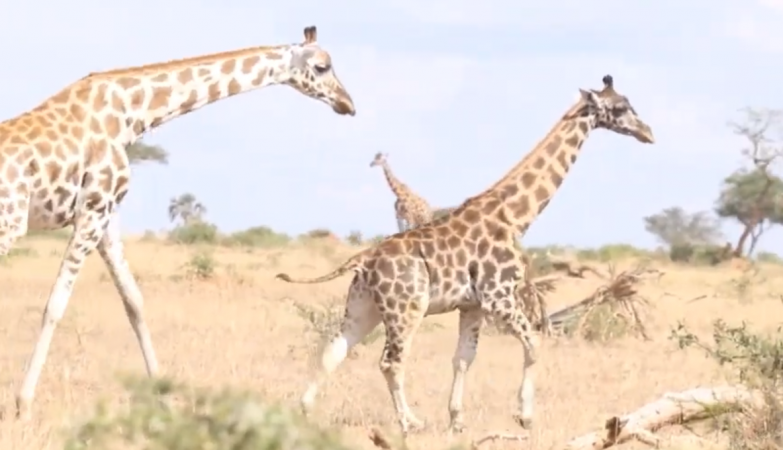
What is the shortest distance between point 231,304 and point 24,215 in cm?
876

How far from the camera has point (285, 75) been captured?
367 inches

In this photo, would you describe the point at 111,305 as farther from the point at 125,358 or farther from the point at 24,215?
the point at 24,215

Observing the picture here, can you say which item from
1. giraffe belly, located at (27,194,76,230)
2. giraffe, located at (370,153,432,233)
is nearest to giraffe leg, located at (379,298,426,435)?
giraffe belly, located at (27,194,76,230)

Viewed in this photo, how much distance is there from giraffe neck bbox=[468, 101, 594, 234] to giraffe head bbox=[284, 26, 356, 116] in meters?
1.10

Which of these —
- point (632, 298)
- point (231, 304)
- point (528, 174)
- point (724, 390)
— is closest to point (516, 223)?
point (528, 174)

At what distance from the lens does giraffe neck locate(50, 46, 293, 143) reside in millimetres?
8609

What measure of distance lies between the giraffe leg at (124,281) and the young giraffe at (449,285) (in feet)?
3.30

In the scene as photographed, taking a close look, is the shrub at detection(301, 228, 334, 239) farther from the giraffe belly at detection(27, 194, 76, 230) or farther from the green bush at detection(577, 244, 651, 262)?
the giraffe belly at detection(27, 194, 76, 230)

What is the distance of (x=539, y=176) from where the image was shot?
990 cm

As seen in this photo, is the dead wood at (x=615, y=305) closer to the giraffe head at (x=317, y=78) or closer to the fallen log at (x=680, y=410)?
the giraffe head at (x=317, y=78)

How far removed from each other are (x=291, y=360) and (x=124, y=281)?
3760mm

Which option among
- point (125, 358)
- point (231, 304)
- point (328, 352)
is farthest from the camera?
point (231, 304)

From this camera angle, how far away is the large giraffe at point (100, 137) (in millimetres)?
8086

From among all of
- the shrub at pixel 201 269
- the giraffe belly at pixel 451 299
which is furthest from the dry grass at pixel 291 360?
the giraffe belly at pixel 451 299
